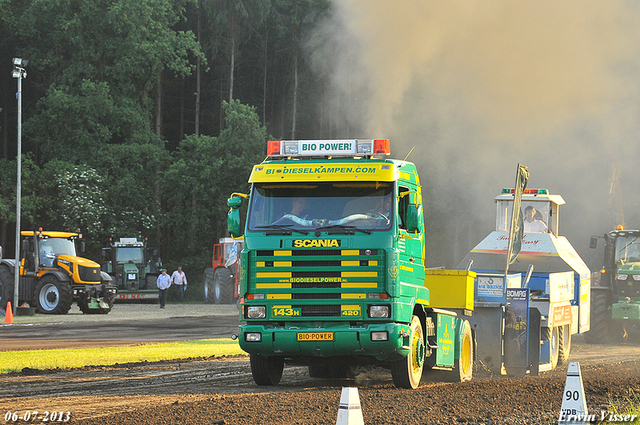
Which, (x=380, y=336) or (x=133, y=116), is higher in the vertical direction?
(x=133, y=116)

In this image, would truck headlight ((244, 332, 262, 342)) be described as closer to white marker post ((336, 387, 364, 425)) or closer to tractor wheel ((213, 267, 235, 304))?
white marker post ((336, 387, 364, 425))

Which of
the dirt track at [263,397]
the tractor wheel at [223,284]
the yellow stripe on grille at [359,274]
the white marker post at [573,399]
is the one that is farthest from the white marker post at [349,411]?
the tractor wheel at [223,284]

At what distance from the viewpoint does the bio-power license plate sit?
33.9 ft

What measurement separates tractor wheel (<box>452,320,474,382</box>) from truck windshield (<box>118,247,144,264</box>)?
30.1 m

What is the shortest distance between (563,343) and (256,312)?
25.9ft

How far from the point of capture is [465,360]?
1307 centimetres

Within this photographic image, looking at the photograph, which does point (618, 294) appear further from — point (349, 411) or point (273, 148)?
point (349, 411)

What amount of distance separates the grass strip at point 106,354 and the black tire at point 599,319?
8957 mm

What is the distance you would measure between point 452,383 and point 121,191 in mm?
37522

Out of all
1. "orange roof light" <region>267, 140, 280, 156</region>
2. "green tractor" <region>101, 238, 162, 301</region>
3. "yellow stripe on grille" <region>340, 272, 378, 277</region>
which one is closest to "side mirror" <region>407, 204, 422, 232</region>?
"yellow stripe on grille" <region>340, 272, 378, 277</region>

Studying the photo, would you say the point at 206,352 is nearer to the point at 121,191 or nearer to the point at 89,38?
the point at 121,191

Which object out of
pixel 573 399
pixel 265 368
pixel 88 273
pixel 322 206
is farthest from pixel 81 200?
pixel 573 399

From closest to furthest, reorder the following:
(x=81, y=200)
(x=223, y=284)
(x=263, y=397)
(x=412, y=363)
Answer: (x=263, y=397)
(x=412, y=363)
(x=223, y=284)
(x=81, y=200)

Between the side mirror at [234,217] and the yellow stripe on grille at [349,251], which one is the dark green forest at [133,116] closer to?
the side mirror at [234,217]
